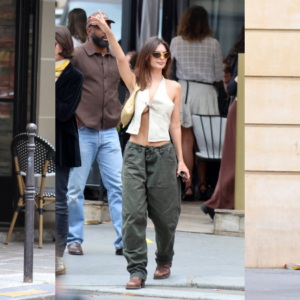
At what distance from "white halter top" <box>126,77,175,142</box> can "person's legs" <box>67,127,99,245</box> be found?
20 cm

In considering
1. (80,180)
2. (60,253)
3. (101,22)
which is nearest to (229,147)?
(80,180)

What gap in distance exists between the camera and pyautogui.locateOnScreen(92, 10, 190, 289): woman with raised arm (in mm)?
2922

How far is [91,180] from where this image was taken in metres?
2.98

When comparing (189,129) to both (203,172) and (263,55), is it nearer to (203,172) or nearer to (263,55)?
(203,172)

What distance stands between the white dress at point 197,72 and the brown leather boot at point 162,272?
705 mm

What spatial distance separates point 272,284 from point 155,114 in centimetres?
221

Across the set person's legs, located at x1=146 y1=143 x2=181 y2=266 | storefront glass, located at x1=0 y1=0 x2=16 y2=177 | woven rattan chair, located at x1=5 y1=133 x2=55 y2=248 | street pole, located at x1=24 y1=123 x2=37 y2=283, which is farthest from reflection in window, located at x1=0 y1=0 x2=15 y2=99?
person's legs, located at x1=146 y1=143 x2=181 y2=266

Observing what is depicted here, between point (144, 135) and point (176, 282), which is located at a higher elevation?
point (144, 135)

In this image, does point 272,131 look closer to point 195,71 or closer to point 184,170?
point 195,71

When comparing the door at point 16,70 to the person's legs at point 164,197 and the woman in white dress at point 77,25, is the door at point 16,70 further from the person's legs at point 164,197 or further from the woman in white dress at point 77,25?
the person's legs at point 164,197

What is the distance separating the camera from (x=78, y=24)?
115 inches

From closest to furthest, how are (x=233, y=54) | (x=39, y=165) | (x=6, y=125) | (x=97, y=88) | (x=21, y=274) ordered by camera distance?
(x=97, y=88), (x=233, y=54), (x=21, y=274), (x=39, y=165), (x=6, y=125)

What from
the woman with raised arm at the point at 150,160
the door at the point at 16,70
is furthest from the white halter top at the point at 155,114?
the door at the point at 16,70

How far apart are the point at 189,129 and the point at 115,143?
0.39 m
